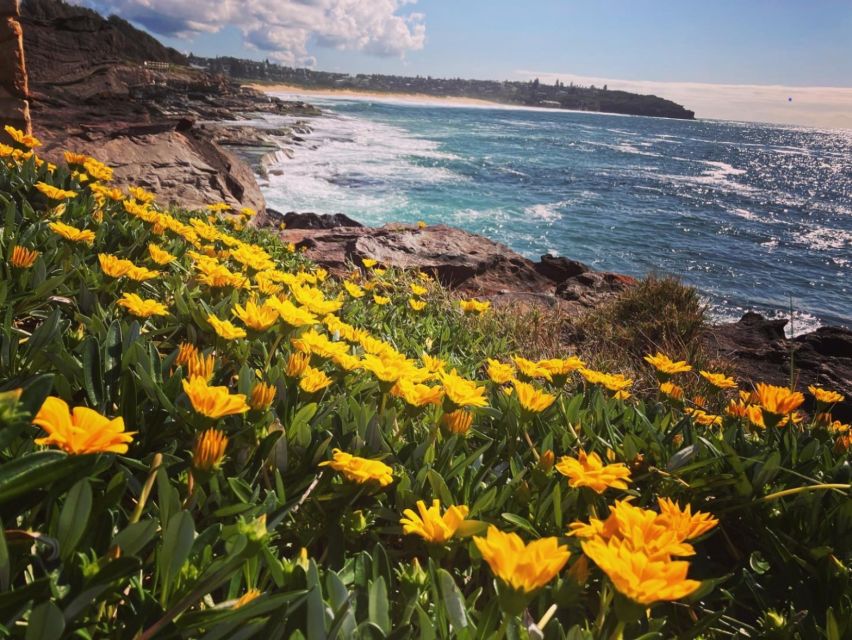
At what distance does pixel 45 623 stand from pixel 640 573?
618 mm

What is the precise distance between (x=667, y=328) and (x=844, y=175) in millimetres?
44818

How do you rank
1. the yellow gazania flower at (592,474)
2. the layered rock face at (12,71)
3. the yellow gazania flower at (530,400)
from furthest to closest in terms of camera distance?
the layered rock face at (12,71), the yellow gazania flower at (530,400), the yellow gazania flower at (592,474)

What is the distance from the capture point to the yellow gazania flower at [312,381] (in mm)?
1193

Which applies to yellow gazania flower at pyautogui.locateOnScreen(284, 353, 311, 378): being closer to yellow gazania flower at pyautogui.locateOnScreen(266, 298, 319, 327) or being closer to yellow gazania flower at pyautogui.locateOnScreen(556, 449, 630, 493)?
yellow gazania flower at pyautogui.locateOnScreen(266, 298, 319, 327)

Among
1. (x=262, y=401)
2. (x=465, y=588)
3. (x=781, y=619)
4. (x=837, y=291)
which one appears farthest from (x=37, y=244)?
(x=837, y=291)

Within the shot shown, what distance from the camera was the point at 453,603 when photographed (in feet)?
2.43

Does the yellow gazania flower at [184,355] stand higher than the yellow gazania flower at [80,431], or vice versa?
the yellow gazania flower at [80,431]

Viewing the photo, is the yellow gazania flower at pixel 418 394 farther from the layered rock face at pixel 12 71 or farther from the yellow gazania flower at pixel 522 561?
the layered rock face at pixel 12 71

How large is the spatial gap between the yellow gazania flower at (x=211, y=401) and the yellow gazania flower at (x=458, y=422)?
0.51 meters

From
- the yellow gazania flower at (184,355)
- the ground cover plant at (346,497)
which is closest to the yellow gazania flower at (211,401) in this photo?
the ground cover plant at (346,497)

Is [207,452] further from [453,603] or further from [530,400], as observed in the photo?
[530,400]

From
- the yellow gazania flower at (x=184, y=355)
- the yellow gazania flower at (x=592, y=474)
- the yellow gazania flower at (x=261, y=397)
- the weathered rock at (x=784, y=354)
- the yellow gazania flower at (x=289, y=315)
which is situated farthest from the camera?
the weathered rock at (x=784, y=354)

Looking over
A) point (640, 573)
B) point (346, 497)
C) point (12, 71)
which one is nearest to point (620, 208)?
point (12, 71)

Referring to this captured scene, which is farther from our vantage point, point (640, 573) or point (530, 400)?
point (530, 400)
